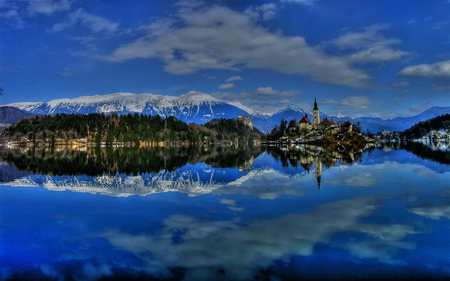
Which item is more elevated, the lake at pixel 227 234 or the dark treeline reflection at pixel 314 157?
the dark treeline reflection at pixel 314 157

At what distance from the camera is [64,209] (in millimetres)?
17469

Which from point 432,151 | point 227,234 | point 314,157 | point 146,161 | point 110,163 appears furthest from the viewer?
point 432,151

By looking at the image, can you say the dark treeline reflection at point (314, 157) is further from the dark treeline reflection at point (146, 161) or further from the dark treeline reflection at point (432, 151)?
the dark treeline reflection at point (432, 151)

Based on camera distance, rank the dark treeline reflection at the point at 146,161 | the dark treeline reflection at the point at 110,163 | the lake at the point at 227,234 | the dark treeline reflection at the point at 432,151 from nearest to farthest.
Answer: the lake at the point at 227,234, the dark treeline reflection at the point at 110,163, the dark treeline reflection at the point at 146,161, the dark treeline reflection at the point at 432,151

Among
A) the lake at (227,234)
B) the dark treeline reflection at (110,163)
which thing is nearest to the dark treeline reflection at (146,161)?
the dark treeline reflection at (110,163)

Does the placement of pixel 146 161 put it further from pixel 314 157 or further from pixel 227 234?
pixel 227 234

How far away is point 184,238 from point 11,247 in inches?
234

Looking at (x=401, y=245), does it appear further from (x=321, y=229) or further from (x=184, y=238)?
(x=184, y=238)

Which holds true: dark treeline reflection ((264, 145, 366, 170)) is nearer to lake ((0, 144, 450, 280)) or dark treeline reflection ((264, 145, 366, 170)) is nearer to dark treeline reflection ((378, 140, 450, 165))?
dark treeline reflection ((378, 140, 450, 165))

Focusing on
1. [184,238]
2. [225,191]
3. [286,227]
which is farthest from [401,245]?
[225,191]

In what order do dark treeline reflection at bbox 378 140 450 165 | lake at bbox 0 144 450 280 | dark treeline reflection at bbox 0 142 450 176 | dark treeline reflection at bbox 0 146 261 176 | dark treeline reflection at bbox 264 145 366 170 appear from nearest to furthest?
1. lake at bbox 0 144 450 280
2. dark treeline reflection at bbox 0 146 261 176
3. dark treeline reflection at bbox 0 142 450 176
4. dark treeline reflection at bbox 264 145 366 170
5. dark treeline reflection at bbox 378 140 450 165

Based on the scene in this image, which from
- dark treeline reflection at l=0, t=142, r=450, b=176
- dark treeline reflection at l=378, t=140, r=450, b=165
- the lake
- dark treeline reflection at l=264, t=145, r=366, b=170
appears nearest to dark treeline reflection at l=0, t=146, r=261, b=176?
dark treeline reflection at l=0, t=142, r=450, b=176

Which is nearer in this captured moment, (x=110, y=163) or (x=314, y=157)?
(x=110, y=163)

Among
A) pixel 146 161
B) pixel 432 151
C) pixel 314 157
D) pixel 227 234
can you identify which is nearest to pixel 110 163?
pixel 146 161
